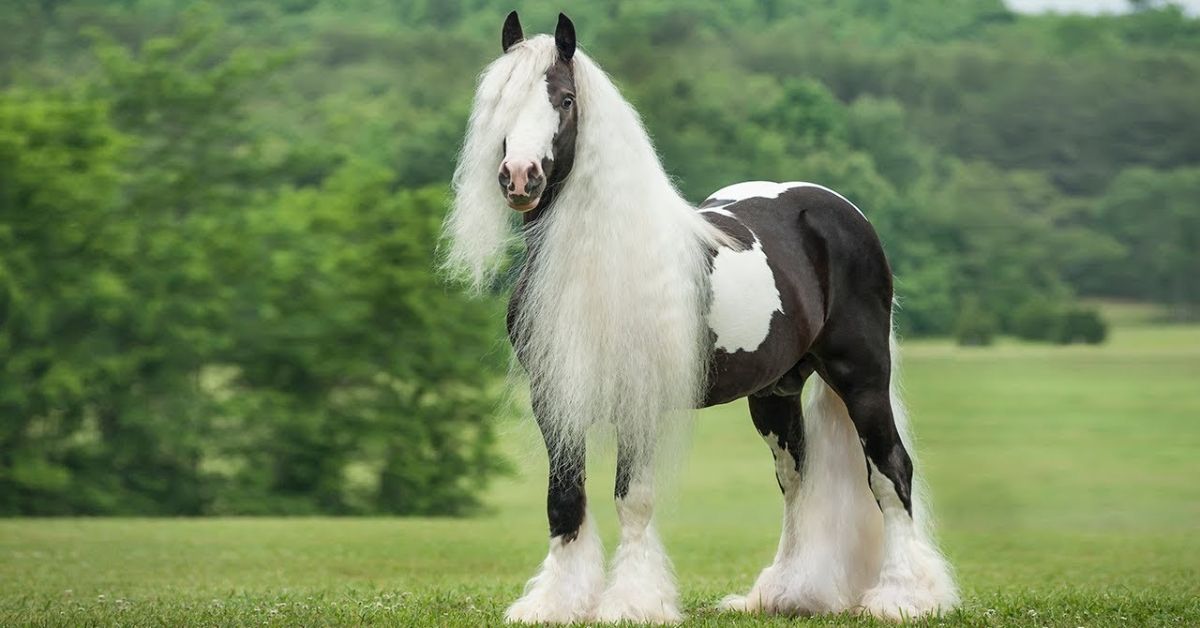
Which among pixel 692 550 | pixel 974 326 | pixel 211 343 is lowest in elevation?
pixel 974 326

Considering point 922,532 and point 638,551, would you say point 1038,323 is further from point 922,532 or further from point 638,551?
point 638,551

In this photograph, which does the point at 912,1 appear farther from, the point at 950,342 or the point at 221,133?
the point at 221,133

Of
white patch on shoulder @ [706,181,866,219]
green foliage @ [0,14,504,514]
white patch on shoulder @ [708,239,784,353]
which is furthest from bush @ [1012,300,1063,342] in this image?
white patch on shoulder @ [708,239,784,353]

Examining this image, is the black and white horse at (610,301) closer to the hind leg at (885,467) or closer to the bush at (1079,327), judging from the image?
the hind leg at (885,467)

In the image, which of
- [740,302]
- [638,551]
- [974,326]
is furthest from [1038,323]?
[638,551]

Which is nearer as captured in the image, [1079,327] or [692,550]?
[692,550]

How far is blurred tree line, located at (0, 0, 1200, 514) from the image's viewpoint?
2594cm

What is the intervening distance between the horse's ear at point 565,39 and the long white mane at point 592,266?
0.05 m

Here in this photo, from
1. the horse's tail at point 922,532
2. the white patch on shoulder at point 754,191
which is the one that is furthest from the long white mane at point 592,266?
the horse's tail at point 922,532

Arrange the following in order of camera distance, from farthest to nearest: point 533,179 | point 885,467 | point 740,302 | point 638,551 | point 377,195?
1. point 377,195
2. point 885,467
3. point 740,302
4. point 638,551
5. point 533,179

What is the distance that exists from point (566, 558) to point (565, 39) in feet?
7.24

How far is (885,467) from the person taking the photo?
23.1ft

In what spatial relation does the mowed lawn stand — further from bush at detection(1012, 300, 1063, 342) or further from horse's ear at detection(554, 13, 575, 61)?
bush at detection(1012, 300, 1063, 342)

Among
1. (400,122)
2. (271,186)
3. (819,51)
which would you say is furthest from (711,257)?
(819,51)
